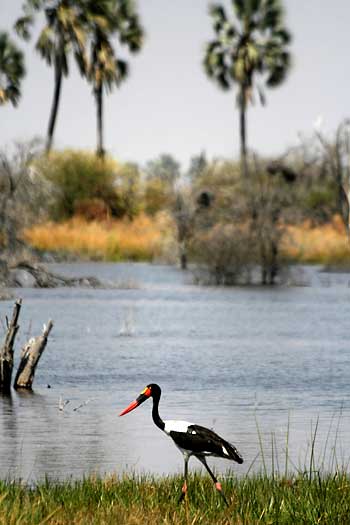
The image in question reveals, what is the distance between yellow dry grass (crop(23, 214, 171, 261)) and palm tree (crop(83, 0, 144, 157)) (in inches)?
490

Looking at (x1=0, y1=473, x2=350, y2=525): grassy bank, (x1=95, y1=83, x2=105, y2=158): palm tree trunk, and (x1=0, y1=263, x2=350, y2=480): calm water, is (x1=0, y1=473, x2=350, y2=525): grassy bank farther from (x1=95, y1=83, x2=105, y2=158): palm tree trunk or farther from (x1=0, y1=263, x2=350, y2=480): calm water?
(x1=95, y1=83, x2=105, y2=158): palm tree trunk

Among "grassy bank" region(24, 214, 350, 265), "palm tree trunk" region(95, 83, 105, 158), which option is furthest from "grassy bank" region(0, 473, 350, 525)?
"palm tree trunk" region(95, 83, 105, 158)

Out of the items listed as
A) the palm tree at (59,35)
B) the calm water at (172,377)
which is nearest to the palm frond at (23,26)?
the palm tree at (59,35)

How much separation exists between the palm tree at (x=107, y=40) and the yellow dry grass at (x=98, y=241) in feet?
40.8

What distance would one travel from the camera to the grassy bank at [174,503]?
8727 mm

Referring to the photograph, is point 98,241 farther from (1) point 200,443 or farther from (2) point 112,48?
(1) point 200,443

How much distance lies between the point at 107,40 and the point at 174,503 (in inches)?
2575

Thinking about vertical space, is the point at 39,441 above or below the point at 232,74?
below

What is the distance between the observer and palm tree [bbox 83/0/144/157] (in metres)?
71.1

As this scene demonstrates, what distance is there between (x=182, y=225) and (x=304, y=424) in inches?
1572

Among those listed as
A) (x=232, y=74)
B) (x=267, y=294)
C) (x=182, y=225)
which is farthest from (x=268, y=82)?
(x=267, y=294)

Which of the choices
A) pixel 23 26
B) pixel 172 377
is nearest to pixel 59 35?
pixel 23 26

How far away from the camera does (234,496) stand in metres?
9.64

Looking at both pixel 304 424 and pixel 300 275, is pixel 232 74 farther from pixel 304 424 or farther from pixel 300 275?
pixel 304 424
